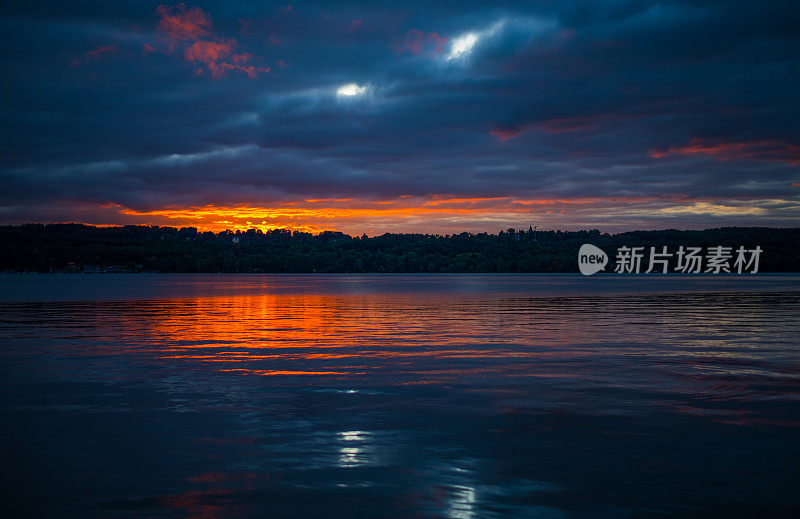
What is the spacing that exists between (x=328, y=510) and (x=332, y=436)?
366 centimetres

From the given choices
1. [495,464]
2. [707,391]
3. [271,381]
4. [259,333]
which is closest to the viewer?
[495,464]

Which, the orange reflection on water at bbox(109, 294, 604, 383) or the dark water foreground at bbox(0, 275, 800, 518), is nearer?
the dark water foreground at bbox(0, 275, 800, 518)

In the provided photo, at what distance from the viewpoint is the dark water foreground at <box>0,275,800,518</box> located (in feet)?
29.7

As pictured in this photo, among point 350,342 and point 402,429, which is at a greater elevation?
point 402,429

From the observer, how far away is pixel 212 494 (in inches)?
363

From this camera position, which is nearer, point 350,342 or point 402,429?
point 402,429

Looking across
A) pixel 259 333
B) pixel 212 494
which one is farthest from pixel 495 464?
pixel 259 333

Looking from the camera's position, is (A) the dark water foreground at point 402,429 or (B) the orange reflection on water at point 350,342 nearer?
(A) the dark water foreground at point 402,429

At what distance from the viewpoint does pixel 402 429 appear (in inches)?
503

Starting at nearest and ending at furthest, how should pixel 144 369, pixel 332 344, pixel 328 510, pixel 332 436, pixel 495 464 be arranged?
1. pixel 328 510
2. pixel 495 464
3. pixel 332 436
4. pixel 144 369
5. pixel 332 344

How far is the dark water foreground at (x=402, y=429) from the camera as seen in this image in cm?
904

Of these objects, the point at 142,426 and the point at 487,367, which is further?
the point at 487,367

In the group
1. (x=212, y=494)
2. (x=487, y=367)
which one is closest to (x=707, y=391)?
(x=487, y=367)

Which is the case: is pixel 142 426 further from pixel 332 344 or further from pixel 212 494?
pixel 332 344
